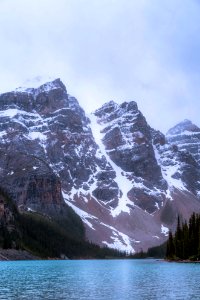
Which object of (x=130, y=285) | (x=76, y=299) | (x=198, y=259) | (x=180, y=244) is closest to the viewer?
(x=76, y=299)

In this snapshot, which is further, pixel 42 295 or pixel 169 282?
pixel 169 282

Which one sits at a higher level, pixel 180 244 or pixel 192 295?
pixel 180 244

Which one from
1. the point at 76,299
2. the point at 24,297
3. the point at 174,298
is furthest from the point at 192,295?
the point at 24,297

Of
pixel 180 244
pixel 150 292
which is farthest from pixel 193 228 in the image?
pixel 150 292

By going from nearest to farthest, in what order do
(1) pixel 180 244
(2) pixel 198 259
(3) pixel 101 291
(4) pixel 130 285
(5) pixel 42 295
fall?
(5) pixel 42 295 → (3) pixel 101 291 → (4) pixel 130 285 → (2) pixel 198 259 → (1) pixel 180 244

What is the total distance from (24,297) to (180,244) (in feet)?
395

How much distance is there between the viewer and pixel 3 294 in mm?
62656

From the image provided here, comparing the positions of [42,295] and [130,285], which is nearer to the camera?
[42,295]

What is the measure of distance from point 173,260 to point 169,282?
10549 centimetres

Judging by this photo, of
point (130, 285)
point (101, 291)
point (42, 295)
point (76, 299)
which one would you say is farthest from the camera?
point (130, 285)

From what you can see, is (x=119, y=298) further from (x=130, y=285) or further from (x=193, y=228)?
(x=193, y=228)

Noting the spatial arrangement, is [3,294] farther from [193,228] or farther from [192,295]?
[193,228]

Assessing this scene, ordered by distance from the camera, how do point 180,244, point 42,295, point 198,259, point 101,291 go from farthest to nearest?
point 180,244, point 198,259, point 101,291, point 42,295

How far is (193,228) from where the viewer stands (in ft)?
562
